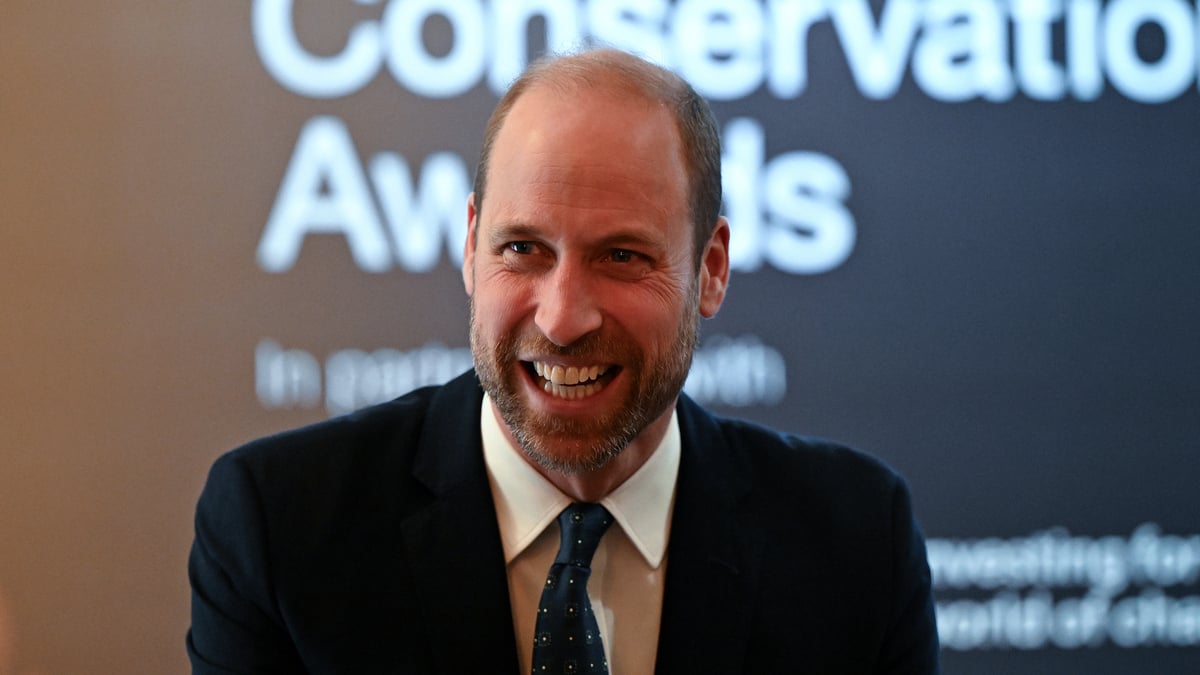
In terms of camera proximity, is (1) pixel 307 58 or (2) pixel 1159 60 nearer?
(1) pixel 307 58

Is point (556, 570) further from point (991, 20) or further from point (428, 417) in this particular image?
point (991, 20)

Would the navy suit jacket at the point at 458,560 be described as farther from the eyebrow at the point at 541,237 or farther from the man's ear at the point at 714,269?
the eyebrow at the point at 541,237

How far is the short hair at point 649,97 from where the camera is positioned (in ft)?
5.89

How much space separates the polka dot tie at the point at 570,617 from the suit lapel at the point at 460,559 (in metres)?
0.06

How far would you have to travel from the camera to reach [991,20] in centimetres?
312

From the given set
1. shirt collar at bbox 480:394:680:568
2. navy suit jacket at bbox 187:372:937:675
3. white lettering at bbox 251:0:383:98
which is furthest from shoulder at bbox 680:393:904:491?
white lettering at bbox 251:0:383:98

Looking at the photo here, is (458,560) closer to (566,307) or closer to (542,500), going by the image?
(542,500)

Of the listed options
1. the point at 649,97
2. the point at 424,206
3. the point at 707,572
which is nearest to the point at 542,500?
the point at 707,572

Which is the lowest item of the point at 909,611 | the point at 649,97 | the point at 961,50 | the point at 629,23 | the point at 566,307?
the point at 909,611

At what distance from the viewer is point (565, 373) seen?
1.71 m

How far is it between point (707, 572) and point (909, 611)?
36cm

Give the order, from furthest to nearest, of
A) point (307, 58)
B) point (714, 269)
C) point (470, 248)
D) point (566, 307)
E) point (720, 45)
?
point (720, 45)
point (307, 58)
point (714, 269)
point (470, 248)
point (566, 307)

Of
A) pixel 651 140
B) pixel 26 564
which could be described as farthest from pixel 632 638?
pixel 26 564

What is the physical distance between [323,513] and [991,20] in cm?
219
